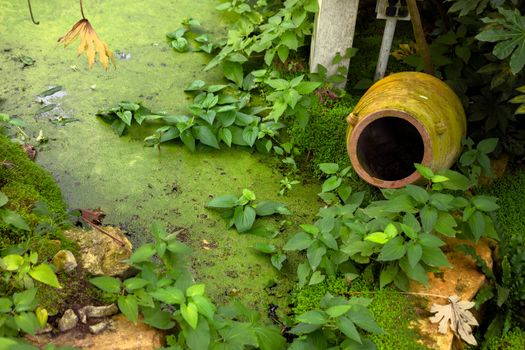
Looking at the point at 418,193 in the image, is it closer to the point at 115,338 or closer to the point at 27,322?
the point at 115,338

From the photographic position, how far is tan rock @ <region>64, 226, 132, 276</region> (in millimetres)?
2895

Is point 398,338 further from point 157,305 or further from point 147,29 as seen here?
point 147,29

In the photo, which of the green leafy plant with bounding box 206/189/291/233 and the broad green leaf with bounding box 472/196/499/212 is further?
the green leafy plant with bounding box 206/189/291/233

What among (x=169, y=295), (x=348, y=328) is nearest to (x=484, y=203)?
(x=348, y=328)

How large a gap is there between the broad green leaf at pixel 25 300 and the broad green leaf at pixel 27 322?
0.08 feet

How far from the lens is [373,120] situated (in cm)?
346

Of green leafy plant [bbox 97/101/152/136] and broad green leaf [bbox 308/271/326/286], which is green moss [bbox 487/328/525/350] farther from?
green leafy plant [bbox 97/101/152/136]

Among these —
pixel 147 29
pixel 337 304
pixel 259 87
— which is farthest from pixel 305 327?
pixel 147 29

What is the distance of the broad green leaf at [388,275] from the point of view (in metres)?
3.08

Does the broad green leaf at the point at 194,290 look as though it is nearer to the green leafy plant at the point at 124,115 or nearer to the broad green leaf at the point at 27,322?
the broad green leaf at the point at 27,322

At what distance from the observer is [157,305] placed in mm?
2787

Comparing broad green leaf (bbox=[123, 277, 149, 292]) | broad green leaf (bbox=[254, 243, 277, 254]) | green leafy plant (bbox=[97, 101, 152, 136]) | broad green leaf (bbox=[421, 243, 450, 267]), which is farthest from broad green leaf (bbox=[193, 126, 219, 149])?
broad green leaf (bbox=[421, 243, 450, 267])

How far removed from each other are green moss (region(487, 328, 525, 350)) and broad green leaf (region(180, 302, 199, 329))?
1513 mm

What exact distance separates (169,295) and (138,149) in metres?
1.63
